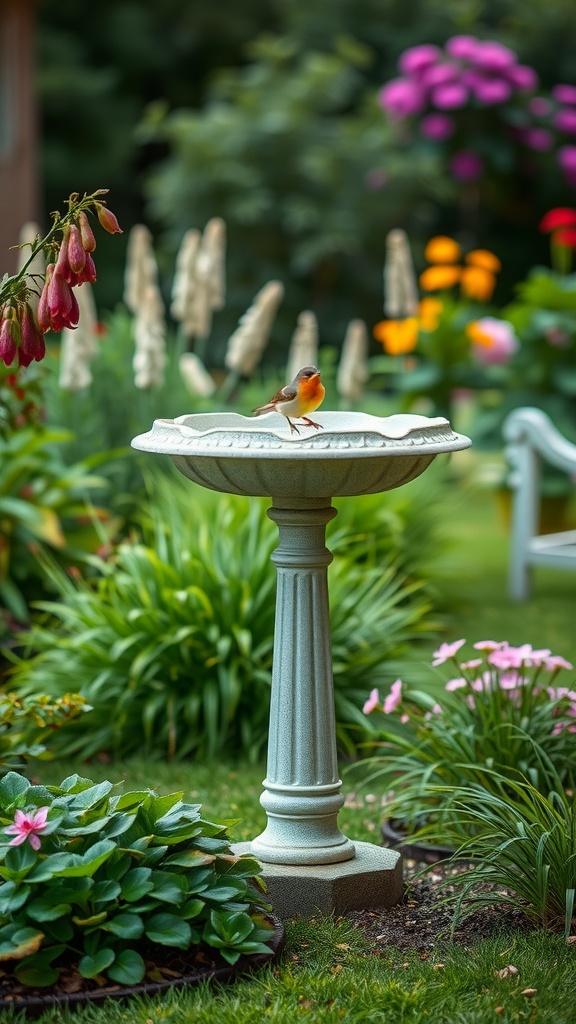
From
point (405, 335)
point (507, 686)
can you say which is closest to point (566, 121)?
point (405, 335)

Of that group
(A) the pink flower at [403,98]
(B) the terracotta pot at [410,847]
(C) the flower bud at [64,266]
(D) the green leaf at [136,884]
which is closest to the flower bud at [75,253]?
(C) the flower bud at [64,266]

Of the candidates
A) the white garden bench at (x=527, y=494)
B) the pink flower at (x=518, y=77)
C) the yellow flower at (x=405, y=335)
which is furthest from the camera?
the pink flower at (x=518, y=77)

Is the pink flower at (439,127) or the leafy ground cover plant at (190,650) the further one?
the pink flower at (439,127)

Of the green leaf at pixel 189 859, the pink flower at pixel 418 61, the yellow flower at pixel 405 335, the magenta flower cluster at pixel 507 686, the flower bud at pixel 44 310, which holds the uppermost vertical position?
the pink flower at pixel 418 61

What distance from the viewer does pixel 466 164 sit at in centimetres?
1291

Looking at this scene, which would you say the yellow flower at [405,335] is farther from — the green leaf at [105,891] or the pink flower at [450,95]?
the green leaf at [105,891]

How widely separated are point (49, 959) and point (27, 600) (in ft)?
11.5

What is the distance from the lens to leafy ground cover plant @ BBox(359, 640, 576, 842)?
3.84 metres

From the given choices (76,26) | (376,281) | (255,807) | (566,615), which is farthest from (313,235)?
(255,807)

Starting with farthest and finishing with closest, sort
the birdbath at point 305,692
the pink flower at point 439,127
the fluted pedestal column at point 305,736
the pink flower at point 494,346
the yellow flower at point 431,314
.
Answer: the pink flower at point 439,127
the pink flower at point 494,346
the yellow flower at point 431,314
the fluted pedestal column at point 305,736
the birdbath at point 305,692

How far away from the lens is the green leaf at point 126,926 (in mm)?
2793

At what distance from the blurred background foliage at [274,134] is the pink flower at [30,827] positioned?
1148 cm

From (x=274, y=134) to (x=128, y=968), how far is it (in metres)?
13.5

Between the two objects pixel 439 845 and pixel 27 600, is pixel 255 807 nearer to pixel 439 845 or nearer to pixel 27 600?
pixel 439 845
